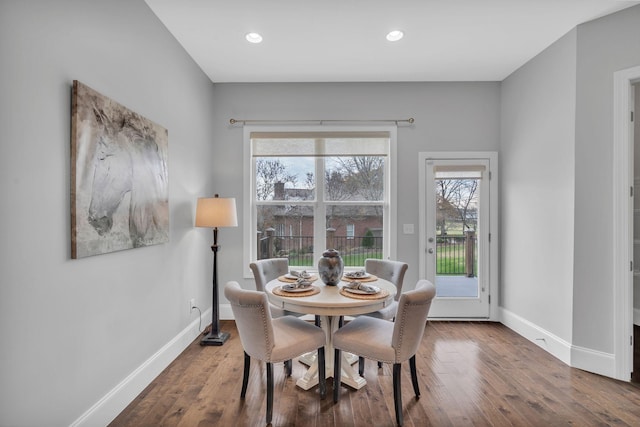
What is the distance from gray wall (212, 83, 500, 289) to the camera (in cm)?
375

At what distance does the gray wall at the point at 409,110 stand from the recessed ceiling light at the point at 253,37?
0.93 metres

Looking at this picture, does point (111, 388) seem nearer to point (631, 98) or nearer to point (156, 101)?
point (156, 101)

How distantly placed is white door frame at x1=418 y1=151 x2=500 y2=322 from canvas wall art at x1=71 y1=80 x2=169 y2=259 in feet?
9.11

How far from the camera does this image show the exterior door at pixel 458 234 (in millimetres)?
3748

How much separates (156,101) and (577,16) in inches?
138

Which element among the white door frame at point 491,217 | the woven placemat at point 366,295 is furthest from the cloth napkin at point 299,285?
the white door frame at point 491,217

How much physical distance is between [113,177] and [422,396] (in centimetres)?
257

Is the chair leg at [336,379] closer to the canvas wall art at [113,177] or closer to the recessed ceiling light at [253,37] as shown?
the canvas wall art at [113,177]

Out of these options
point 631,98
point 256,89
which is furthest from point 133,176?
point 631,98

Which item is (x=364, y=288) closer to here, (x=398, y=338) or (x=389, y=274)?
(x=398, y=338)

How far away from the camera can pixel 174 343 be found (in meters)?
2.77

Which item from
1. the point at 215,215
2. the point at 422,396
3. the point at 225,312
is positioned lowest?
the point at 422,396

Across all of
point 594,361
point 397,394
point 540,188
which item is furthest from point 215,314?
point 540,188

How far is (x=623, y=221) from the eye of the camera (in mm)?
2438
